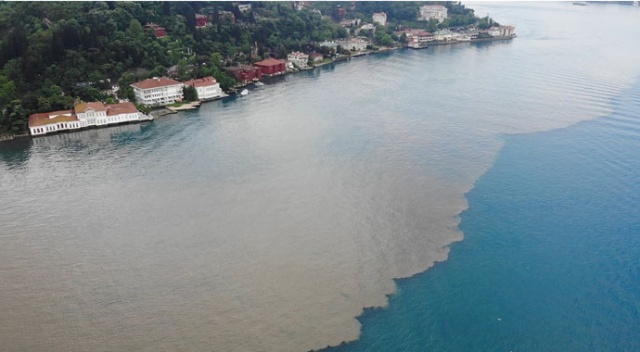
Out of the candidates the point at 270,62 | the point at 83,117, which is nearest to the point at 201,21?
the point at 270,62

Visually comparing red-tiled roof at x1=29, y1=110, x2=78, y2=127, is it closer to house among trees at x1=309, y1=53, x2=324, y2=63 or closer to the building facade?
the building facade

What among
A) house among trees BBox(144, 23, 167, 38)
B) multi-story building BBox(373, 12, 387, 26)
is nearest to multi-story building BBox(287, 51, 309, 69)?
house among trees BBox(144, 23, 167, 38)

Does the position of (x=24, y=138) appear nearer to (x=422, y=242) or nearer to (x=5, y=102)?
(x=5, y=102)

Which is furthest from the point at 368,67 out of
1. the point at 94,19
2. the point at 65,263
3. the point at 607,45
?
the point at 65,263

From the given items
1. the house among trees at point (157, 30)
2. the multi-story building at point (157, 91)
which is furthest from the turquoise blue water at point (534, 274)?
the house among trees at point (157, 30)

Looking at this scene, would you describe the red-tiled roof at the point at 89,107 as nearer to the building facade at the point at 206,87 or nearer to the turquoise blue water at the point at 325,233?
the turquoise blue water at the point at 325,233

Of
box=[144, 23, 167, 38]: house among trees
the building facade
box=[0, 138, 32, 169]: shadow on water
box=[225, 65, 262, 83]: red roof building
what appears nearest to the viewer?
box=[0, 138, 32, 169]: shadow on water
